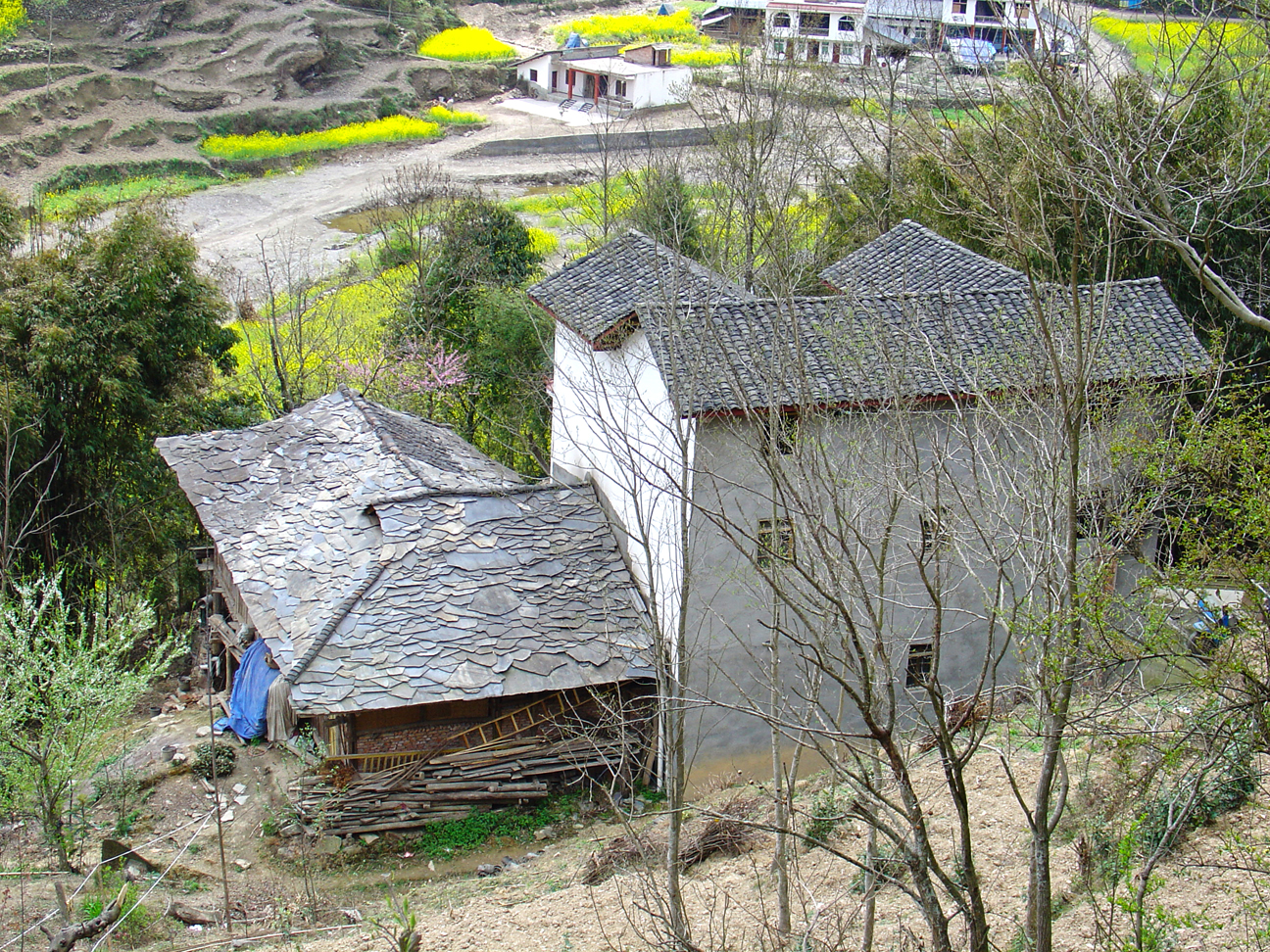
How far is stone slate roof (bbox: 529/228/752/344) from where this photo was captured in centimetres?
1526

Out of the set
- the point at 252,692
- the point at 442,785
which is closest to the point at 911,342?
the point at 442,785

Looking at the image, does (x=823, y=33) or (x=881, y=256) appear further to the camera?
(x=823, y=33)

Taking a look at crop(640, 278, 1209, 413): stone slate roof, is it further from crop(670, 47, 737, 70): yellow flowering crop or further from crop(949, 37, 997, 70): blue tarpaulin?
crop(670, 47, 737, 70): yellow flowering crop

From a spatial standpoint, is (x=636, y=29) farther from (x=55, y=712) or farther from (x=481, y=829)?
(x=55, y=712)

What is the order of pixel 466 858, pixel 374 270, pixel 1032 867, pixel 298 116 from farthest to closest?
pixel 298 116
pixel 374 270
pixel 466 858
pixel 1032 867

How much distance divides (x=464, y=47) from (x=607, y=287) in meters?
52.2

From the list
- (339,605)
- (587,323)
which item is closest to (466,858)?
(339,605)

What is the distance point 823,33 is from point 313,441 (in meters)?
37.5

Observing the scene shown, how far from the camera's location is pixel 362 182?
4791 centimetres

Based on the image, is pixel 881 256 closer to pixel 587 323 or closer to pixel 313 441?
pixel 587 323

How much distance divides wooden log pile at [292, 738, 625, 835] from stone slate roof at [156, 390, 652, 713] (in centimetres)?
121

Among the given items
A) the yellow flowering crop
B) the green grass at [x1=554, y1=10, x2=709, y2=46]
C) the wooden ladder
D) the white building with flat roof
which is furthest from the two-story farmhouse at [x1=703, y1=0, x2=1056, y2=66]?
the wooden ladder

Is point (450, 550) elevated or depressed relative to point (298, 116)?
depressed

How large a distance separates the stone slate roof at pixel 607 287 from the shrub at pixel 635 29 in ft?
167
